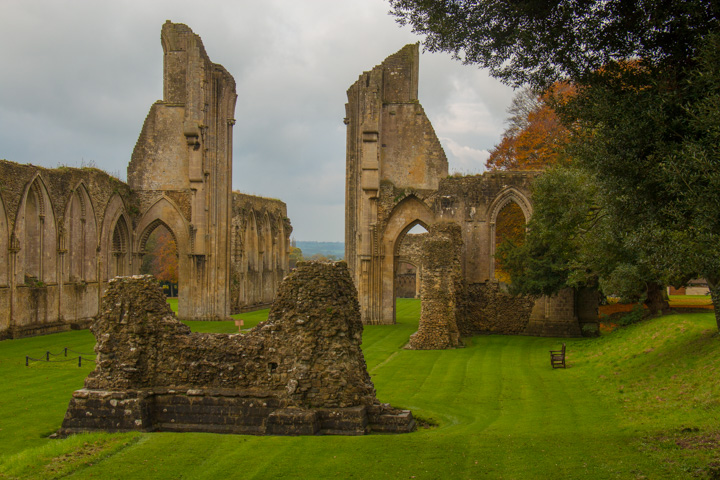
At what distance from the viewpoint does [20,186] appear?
25.8 meters

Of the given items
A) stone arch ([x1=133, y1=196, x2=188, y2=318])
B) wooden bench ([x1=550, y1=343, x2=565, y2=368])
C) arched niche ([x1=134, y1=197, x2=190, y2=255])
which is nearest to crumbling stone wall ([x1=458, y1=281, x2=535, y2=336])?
wooden bench ([x1=550, y1=343, x2=565, y2=368])

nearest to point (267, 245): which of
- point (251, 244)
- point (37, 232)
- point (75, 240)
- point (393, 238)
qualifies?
point (251, 244)

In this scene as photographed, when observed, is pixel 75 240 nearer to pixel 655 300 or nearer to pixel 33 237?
pixel 33 237

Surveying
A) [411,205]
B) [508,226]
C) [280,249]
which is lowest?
[280,249]

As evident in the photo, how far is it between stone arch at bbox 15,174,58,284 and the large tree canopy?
66.2 ft

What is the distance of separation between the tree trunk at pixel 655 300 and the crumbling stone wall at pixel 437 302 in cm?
673

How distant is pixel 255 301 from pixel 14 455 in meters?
34.4

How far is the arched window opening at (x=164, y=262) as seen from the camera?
58.6 metres

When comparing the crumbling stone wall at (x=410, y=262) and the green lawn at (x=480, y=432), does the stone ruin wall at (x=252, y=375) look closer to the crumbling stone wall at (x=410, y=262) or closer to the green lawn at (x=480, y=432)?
the green lawn at (x=480, y=432)

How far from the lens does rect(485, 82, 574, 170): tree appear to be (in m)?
37.2

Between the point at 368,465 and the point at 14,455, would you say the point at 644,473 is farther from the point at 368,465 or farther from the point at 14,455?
the point at 14,455

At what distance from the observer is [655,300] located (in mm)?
24062

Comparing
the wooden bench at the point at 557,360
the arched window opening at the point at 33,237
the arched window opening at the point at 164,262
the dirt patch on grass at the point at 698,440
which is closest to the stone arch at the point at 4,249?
the arched window opening at the point at 33,237

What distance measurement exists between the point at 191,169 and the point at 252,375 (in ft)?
76.1
